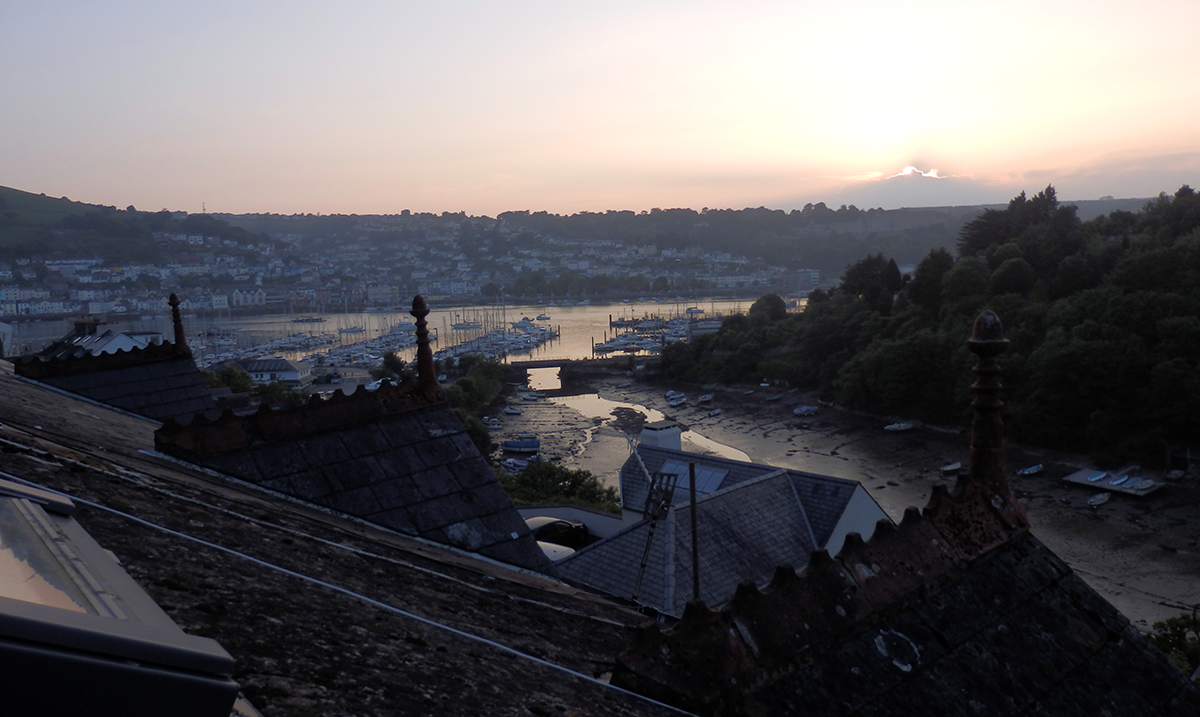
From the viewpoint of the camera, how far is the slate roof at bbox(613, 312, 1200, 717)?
2764mm

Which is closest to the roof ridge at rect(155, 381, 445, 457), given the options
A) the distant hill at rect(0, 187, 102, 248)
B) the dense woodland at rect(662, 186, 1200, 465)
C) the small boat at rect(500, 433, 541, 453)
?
the dense woodland at rect(662, 186, 1200, 465)

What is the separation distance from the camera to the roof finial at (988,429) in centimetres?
405

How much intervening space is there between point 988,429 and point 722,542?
31.4ft

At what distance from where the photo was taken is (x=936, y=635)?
334cm

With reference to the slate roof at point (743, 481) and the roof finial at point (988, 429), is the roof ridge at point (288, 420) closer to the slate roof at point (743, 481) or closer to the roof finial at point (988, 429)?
the roof finial at point (988, 429)

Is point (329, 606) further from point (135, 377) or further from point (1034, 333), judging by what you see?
point (1034, 333)

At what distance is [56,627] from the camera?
1.05m

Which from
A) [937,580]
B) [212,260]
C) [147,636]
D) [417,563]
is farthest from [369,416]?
[212,260]

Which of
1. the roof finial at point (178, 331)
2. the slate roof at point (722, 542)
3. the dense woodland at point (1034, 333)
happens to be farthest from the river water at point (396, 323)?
the slate roof at point (722, 542)

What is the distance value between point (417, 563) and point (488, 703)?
A: 1.89m

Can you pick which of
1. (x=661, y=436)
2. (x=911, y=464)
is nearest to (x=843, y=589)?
(x=661, y=436)

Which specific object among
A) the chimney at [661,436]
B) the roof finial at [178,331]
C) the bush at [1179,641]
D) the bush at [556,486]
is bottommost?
the bush at [556,486]

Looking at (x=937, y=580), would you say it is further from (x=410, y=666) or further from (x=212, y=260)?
(x=212, y=260)

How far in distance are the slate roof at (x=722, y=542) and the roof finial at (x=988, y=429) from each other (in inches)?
300
